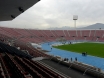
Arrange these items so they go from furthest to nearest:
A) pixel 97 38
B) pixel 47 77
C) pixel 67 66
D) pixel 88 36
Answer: pixel 88 36, pixel 97 38, pixel 67 66, pixel 47 77

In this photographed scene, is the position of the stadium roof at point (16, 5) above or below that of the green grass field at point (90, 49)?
above

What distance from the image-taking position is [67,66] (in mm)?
10898

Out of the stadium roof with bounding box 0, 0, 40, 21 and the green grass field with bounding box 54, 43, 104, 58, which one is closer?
the stadium roof with bounding box 0, 0, 40, 21

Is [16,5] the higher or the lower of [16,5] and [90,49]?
the higher

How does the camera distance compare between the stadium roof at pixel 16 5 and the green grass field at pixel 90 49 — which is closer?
the stadium roof at pixel 16 5

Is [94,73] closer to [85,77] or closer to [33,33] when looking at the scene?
[85,77]

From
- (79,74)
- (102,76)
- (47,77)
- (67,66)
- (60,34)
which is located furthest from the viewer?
(60,34)

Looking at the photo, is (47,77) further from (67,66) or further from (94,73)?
(67,66)

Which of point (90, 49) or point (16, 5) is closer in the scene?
point (16, 5)

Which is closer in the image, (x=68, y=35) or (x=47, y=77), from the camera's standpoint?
(x=47, y=77)

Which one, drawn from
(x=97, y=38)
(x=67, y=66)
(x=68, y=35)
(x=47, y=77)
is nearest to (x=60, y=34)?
(x=68, y=35)

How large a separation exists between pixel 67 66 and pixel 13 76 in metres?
5.62

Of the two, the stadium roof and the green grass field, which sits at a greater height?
the stadium roof

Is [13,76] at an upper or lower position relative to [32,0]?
lower
